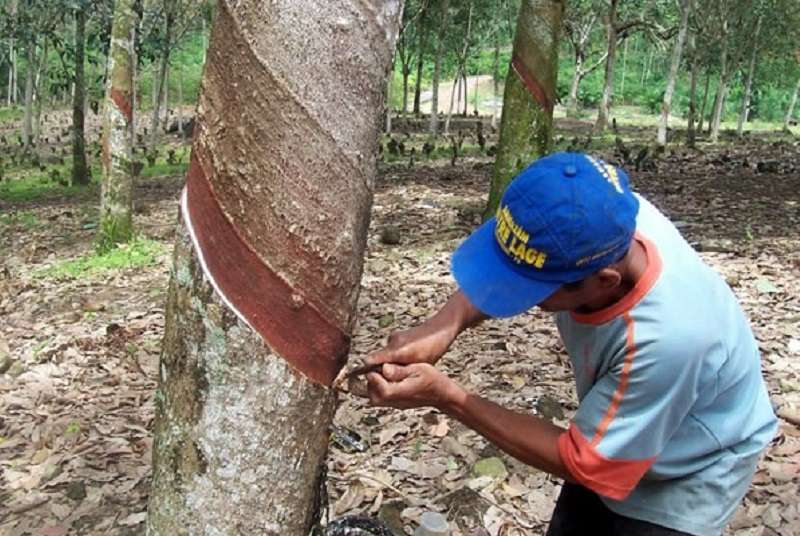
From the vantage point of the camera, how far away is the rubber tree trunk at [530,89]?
5.78 metres

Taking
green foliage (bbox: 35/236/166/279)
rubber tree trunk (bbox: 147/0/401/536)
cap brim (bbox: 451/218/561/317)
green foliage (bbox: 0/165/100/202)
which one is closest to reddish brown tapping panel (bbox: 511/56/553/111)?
green foliage (bbox: 35/236/166/279)

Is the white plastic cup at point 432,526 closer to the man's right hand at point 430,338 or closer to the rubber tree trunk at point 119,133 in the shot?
the man's right hand at point 430,338

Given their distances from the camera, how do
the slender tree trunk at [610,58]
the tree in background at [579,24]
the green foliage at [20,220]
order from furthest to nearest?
the tree in background at [579,24] < the slender tree trunk at [610,58] < the green foliage at [20,220]

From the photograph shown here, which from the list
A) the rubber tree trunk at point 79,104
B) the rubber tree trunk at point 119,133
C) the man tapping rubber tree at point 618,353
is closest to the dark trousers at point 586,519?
the man tapping rubber tree at point 618,353

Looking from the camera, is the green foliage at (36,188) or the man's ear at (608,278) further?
the green foliage at (36,188)

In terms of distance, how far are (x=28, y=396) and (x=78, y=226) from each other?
250 inches

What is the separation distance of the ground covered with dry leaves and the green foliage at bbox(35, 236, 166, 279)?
15 centimetres

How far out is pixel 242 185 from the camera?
4.49 feet

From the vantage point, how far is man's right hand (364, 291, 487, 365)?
1.80 metres

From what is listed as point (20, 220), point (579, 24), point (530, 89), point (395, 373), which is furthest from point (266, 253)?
point (579, 24)

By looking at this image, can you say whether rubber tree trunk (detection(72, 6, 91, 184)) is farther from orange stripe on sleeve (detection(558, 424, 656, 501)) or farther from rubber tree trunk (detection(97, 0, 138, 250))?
orange stripe on sleeve (detection(558, 424, 656, 501))

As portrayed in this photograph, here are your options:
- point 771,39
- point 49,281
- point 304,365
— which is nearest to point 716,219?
point 49,281

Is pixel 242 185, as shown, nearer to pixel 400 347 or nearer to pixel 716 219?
pixel 400 347

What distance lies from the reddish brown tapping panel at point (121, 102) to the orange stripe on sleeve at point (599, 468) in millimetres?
6644
